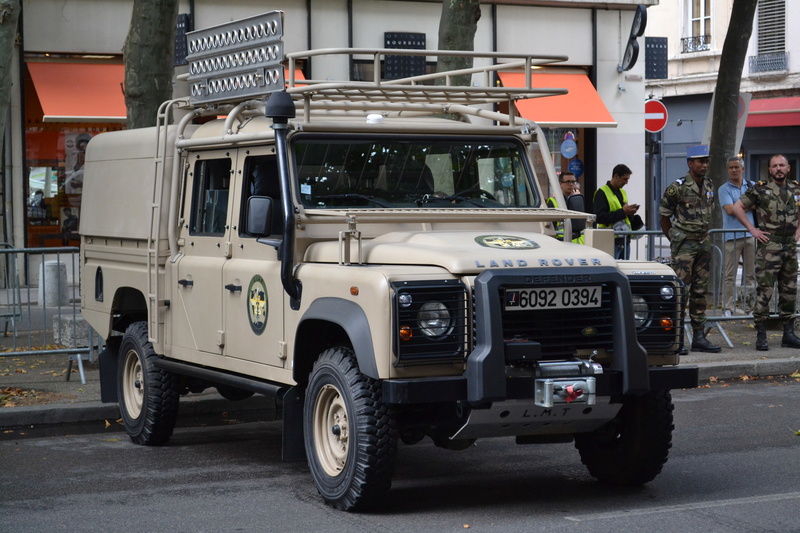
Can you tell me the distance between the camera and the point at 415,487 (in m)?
7.30

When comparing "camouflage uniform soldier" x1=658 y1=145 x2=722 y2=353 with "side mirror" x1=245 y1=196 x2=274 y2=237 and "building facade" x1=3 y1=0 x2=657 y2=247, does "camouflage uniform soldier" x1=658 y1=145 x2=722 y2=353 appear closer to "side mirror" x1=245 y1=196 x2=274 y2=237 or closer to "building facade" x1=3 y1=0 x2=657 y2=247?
"side mirror" x1=245 y1=196 x2=274 y2=237

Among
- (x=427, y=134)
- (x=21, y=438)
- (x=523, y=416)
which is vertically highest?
(x=427, y=134)

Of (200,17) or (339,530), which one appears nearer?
(339,530)

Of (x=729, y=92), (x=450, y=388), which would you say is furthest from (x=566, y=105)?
(x=450, y=388)

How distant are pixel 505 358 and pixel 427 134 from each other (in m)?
2.10

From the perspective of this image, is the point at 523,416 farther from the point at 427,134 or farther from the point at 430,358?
the point at 427,134

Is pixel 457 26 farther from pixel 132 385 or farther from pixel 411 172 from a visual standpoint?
pixel 411 172

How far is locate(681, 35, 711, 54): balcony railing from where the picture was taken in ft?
121

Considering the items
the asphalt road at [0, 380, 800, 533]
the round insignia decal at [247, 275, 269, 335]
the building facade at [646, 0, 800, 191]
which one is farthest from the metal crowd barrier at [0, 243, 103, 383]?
the building facade at [646, 0, 800, 191]

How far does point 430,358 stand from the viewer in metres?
6.12

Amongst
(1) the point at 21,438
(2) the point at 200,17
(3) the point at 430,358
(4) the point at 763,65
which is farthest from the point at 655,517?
(4) the point at 763,65

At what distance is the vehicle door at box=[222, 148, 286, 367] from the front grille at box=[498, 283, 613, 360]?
1.56 metres

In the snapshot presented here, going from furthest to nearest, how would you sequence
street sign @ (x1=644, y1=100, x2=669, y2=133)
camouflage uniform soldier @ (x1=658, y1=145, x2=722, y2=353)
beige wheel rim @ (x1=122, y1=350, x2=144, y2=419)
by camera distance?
1. street sign @ (x1=644, y1=100, x2=669, y2=133)
2. camouflage uniform soldier @ (x1=658, y1=145, x2=722, y2=353)
3. beige wheel rim @ (x1=122, y1=350, x2=144, y2=419)

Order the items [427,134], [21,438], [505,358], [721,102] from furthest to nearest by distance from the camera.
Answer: [721,102] < [21,438] < [427,134] < [505,358]
